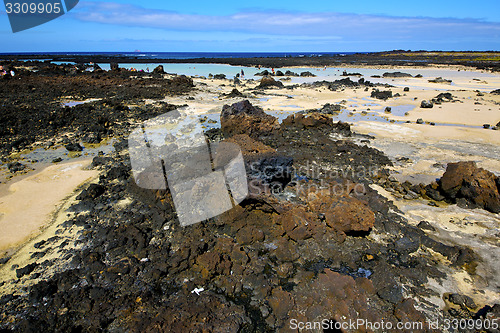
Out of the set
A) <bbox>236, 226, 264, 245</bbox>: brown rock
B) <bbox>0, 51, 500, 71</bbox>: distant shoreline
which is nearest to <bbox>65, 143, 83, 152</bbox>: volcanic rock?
<bbox>236, 226, 264, 245</bbox>: brown rock

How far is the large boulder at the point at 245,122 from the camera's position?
1033 centimetres

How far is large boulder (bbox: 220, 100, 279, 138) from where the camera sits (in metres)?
10.3

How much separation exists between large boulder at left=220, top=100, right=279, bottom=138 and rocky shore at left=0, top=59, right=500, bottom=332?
10.0 feet

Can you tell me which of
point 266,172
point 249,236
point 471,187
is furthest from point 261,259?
point 471,187

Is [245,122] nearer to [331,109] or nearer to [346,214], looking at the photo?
[346,214]

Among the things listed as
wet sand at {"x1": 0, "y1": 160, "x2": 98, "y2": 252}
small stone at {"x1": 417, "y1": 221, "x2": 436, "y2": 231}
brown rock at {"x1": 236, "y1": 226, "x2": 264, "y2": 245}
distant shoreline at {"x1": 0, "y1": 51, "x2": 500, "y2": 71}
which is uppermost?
distant shoreline at {"x1": 0, "y1": 51, "x2": 500, "y2": 71}

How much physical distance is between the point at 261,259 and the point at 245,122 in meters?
6.67

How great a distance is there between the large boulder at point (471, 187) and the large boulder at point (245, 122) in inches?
238

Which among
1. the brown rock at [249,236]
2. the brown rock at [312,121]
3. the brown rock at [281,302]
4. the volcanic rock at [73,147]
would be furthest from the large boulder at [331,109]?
the brown rock at [281,302]

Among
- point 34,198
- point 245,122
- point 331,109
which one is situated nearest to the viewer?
point 34,198

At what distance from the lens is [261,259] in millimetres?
4465

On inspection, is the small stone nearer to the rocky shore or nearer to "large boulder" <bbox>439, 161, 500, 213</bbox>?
the rocky shore

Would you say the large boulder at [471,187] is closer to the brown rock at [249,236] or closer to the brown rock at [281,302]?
the brown rock at [249,236]

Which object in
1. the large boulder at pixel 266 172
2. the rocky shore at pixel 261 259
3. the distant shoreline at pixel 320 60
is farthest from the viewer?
the distant shoreline at pixel 320 60
